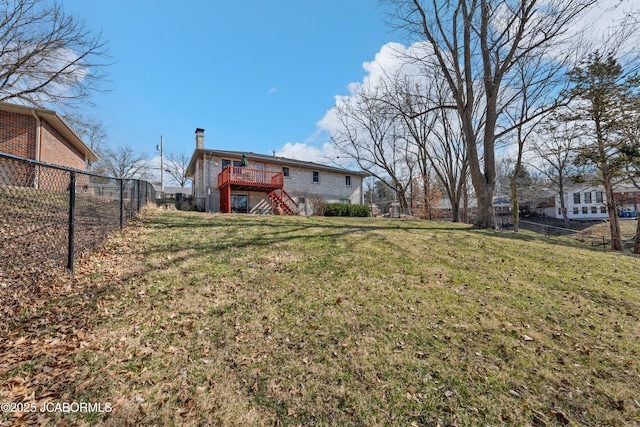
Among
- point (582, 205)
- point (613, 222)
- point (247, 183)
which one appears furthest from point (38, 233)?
point (582, 205)

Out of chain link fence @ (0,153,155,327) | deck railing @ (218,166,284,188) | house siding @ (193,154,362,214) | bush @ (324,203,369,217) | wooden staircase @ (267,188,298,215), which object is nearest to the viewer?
chain link fence @ (0,153,155,327)

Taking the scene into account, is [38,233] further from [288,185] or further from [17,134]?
[288,185]

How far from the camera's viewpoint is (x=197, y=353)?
2783mm

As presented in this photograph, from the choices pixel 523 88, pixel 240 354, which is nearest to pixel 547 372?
pixel 240 354

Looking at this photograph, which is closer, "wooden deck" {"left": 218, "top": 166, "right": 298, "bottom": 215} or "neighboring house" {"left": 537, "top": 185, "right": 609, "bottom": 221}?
"wooden deck" {"left": 218, "top": 166, "right": 298, "bottom": 215}

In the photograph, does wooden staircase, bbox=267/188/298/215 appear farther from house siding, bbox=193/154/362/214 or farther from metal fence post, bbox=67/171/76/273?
metal fence post, bbox=67/171/76/273

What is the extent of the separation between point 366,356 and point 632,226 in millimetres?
41697

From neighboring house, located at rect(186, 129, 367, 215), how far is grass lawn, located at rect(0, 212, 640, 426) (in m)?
11.0

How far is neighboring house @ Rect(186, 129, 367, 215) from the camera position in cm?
1628

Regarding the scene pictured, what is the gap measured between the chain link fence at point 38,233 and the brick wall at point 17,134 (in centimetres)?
789

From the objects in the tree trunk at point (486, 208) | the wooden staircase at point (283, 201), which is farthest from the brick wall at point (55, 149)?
the tree trunk at point (486, 208)

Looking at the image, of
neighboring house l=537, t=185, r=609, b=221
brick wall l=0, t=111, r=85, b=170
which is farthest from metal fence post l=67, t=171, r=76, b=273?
neighboring house l=537, t=185, r=609, b=221

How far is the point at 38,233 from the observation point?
4477 mm

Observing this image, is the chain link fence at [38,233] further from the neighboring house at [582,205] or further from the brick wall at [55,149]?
the neighboring house at [582,205]
